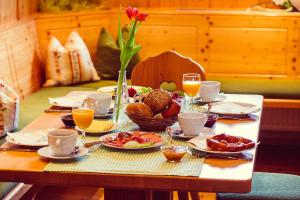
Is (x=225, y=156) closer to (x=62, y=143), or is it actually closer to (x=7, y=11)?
(x=62, y=143)

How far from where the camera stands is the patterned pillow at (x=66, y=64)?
4.49m

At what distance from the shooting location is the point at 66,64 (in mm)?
4508

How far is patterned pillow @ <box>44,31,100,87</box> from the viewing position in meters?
4.49

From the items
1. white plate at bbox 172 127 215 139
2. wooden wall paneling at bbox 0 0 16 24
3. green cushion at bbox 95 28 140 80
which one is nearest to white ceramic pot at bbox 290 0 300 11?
green cushion at bbox 95 28 140 80

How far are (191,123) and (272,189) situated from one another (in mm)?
472

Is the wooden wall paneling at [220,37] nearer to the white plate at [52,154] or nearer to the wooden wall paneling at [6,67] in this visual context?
the wooden wall paneling at [6,67]

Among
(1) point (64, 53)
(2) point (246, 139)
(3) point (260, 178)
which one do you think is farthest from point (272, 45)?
(2) point (246, 139)

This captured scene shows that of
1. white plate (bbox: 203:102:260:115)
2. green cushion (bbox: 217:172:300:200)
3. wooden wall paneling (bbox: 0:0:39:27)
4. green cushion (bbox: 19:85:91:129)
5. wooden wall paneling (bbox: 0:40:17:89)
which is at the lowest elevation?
green cushion (bbox: 19:85:91:129)

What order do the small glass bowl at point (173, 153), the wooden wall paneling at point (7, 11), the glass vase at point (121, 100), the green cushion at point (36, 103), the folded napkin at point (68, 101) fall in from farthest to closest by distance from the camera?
1. the wooden wall paneling at point (7, 11)
2. the green cushion at point (36, 103)
3. the folded napkin at point (68, 101)
4. the glass vase at point (121, 100)
5. the small glass bowl at point (173, 153)

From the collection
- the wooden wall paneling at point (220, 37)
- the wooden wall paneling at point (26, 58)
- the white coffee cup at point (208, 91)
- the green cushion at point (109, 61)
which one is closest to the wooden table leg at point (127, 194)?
the white coffee cup at point (208, 91)

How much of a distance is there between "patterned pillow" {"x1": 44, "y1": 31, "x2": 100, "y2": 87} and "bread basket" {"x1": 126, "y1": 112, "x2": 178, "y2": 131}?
84.8 inches

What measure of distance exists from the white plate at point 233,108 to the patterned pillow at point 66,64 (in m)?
1.92

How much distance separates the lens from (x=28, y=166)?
2014 mm

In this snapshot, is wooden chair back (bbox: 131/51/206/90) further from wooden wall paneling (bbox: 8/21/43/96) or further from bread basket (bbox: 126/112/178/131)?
wooden wall paneling (bbox: 8/21/43/96)
